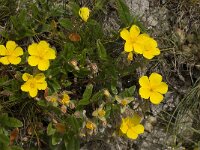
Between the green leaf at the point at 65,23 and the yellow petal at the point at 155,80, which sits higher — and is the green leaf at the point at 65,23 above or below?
below

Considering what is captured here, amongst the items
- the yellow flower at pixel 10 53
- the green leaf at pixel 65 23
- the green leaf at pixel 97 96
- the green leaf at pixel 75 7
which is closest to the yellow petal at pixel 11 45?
the yellow flower at pixel 10 53

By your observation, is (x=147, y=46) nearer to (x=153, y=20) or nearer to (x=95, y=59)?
(x=95, y=59)

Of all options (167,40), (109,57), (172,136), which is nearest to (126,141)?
(172,136)

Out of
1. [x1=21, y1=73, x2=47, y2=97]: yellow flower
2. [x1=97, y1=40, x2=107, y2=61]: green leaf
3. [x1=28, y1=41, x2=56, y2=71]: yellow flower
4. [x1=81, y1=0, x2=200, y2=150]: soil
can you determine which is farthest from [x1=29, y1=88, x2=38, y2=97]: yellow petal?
[x1=81, y1=0, x2=200, y2=150]: soil

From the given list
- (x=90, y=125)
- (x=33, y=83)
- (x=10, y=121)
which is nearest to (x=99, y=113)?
(x=90, y=125)

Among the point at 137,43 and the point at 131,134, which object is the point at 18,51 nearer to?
the point at 137,43

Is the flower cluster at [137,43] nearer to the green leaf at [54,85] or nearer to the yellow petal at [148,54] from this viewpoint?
the yellow petal at [148,54]

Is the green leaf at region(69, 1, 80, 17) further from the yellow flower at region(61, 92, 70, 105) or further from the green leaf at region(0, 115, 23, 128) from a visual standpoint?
the green leaf at region(0, 115, 23, 128)
